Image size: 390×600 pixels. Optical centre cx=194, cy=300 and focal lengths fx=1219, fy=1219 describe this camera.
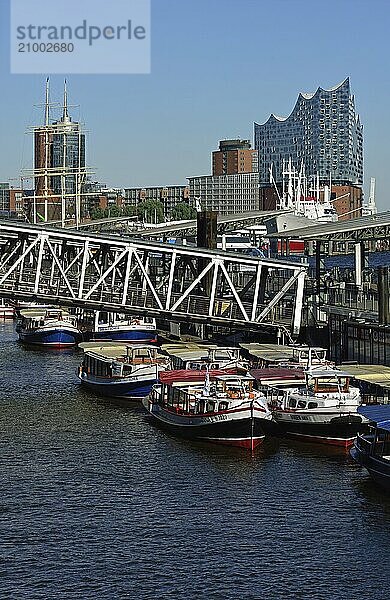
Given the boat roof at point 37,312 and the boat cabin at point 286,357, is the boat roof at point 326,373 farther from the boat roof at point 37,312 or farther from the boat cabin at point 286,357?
the boat roof at point 37,312

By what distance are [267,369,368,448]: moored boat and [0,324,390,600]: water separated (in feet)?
3.02

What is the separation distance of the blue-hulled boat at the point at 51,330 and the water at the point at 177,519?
4577 cm

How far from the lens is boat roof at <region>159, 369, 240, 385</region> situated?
66812 millimetres

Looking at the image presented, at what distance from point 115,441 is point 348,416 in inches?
487

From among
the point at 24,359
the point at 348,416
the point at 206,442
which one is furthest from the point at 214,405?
the point at 24,359

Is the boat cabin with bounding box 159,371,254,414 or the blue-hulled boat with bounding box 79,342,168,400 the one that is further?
the blue-hulled boat with bounding box 79,342,168,400

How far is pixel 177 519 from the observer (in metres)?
47.8

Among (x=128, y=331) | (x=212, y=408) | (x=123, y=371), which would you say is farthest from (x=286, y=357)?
(x=128, y=331)

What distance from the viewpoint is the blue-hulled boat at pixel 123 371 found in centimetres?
7719

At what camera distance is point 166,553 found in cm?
4359

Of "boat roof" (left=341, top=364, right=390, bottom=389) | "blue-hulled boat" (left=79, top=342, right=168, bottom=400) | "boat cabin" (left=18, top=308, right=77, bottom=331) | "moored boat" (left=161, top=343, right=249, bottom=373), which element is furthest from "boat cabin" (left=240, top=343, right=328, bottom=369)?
"boat cabin" (left=18, top=308, right=77, bottom=331)

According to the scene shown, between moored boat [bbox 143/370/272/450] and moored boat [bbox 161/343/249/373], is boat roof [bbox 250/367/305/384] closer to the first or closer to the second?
moored boat [bbox 143/370/272/450]

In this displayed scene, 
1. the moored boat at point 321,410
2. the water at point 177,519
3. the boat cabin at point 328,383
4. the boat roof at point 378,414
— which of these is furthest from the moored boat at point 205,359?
the boat roof at point 378,414

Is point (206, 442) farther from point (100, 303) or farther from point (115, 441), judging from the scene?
point (100, 303)
